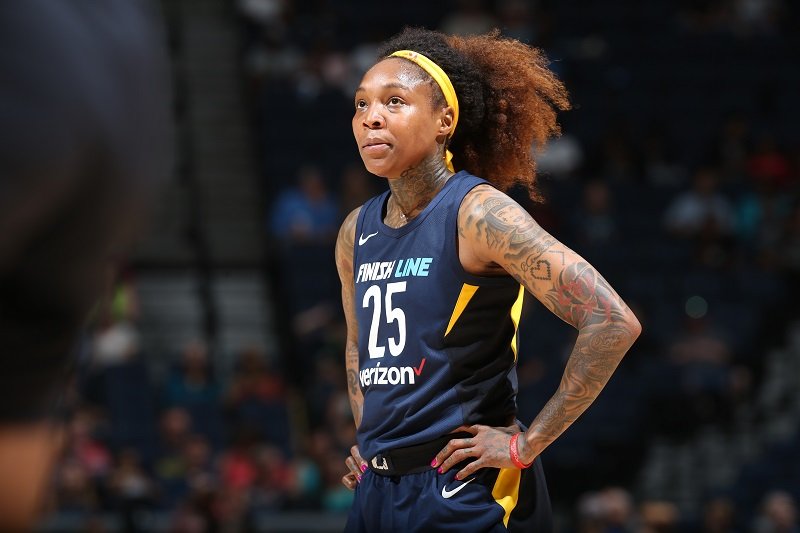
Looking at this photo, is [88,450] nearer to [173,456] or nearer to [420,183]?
[173,456]

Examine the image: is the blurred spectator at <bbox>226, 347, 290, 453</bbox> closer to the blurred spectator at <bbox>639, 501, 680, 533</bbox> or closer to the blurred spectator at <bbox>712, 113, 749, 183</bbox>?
the blurred spectator at <bbox>639, 501, 680, 533</bbox>

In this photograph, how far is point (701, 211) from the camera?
38.4 ft

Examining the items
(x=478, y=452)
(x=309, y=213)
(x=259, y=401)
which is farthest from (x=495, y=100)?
(x=309, y=213)

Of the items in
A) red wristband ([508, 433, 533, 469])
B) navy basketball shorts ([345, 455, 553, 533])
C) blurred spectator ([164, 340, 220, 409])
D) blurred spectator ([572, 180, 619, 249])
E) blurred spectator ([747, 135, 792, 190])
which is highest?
blurred spectator ([747, 135, 792, 190])

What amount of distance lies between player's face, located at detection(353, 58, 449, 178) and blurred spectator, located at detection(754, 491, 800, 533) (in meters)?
6.18

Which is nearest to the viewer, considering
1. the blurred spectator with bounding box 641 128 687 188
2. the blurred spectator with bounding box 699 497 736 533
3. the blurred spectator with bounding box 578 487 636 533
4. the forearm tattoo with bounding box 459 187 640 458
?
the forearm tattoo with bounding box 459 187 640 458

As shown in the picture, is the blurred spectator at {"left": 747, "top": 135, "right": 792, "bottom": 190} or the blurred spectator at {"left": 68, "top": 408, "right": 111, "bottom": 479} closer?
the blurred spectator at {"left": 68, "top": 408, "right": 111, "bottom": 479}

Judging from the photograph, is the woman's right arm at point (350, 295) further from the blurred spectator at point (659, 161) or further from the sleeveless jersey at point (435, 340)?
the blurred spectator at point (659, 161)

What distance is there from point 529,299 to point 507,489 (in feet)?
25.1

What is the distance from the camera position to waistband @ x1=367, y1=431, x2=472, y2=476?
3.43 meters

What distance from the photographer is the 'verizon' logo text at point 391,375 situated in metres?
3.46

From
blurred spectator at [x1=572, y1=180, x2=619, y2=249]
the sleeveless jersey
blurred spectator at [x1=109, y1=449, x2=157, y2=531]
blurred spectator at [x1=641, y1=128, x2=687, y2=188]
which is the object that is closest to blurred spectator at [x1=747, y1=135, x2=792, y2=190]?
blurred spectator at [x1=641, y1=128, x2=687, y2=188]

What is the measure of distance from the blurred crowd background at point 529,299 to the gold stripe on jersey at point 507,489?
444 centimetres

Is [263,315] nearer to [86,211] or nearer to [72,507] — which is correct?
[72,507]
